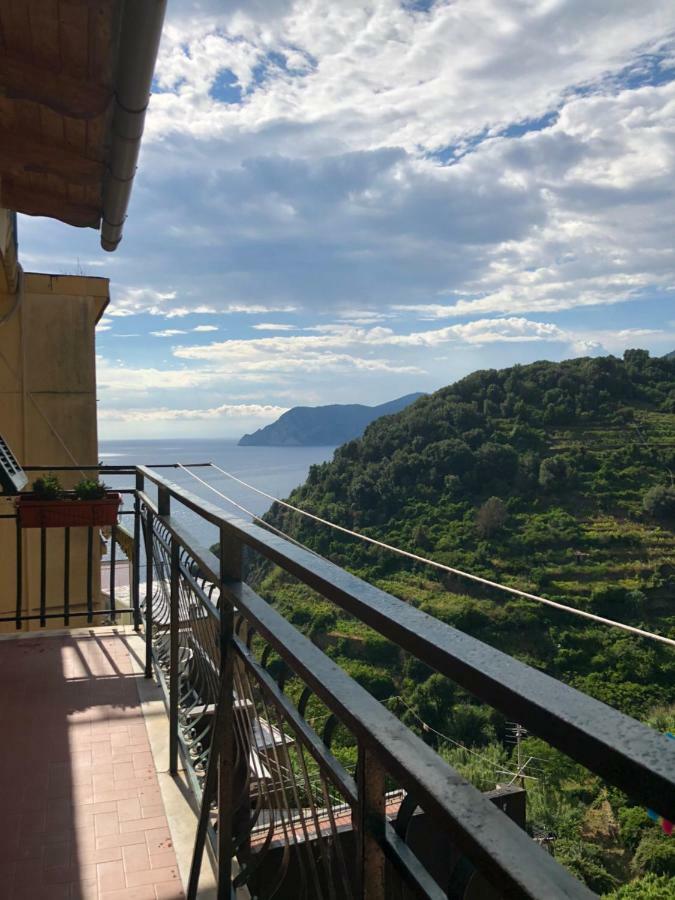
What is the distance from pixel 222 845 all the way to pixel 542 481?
47.6 metres

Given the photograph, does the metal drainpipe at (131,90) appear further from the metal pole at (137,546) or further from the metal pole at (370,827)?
the metal pole at (370,827)

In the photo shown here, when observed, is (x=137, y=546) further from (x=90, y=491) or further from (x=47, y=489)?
(x=47, y=489)

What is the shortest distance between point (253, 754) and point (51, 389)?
19.7ft

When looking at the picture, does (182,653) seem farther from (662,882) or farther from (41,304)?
(662,882)

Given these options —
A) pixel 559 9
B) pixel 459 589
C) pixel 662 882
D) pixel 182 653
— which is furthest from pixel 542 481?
pixel 182 653

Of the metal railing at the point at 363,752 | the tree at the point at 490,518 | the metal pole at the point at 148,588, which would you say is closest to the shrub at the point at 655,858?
the tree at the point at 490,518

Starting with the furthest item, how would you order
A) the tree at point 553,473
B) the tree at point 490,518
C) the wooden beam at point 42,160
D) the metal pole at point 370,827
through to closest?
the tree at point 553,473 → the tree at point 490,518 → the wooden beam at point 42,160 → the metal pole at point 370,827

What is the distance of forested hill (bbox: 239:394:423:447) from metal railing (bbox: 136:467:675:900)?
104 m

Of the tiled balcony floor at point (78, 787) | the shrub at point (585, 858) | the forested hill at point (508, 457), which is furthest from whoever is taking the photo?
the forested hill at point (508, 457)

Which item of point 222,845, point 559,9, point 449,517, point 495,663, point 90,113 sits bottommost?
point 449,517

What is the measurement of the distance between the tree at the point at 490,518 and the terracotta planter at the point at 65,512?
4174 cm

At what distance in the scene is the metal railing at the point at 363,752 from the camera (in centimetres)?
44

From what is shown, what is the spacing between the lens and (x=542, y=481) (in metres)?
46.7

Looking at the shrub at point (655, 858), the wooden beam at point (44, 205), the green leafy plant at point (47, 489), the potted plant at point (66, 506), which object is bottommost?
the shrub at point (655, 858)
